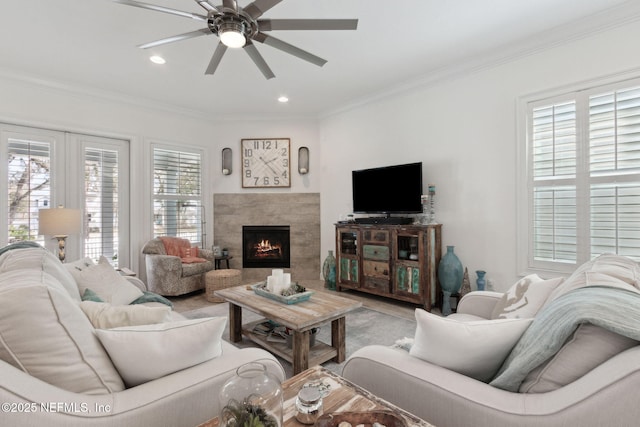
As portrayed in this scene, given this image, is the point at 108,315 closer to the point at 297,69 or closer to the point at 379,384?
the point at 379,384

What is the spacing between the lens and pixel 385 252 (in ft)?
12.6

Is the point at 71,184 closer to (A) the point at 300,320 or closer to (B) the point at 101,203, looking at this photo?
(B) the point at 101,203

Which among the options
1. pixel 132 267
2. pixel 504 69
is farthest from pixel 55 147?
pixel 504 69

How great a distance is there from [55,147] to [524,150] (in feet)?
18.2

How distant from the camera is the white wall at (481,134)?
2.82 m

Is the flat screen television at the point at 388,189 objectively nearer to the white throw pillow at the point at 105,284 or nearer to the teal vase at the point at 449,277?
the teal vase at the point at 449,277

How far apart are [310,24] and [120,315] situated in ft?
6.45

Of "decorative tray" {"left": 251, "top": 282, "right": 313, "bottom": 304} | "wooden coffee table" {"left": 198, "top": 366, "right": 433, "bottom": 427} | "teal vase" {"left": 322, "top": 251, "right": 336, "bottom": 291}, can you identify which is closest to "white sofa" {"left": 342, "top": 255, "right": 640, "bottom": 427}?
"wooden coffee table" {"left": 198, "top": 366, "right": 433, "bottom": 427}

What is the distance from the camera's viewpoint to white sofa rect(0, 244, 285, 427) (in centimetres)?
75

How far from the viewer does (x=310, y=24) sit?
1999mm

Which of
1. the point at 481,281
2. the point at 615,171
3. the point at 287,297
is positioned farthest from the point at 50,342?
the point at 615,171

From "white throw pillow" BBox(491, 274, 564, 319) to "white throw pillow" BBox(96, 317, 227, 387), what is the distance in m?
1.44

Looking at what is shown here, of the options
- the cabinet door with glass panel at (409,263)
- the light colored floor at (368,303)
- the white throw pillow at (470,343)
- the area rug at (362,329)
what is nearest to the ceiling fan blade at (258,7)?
the white throw pillow at (470,343)

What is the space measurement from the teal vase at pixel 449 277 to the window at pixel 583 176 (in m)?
0.69
